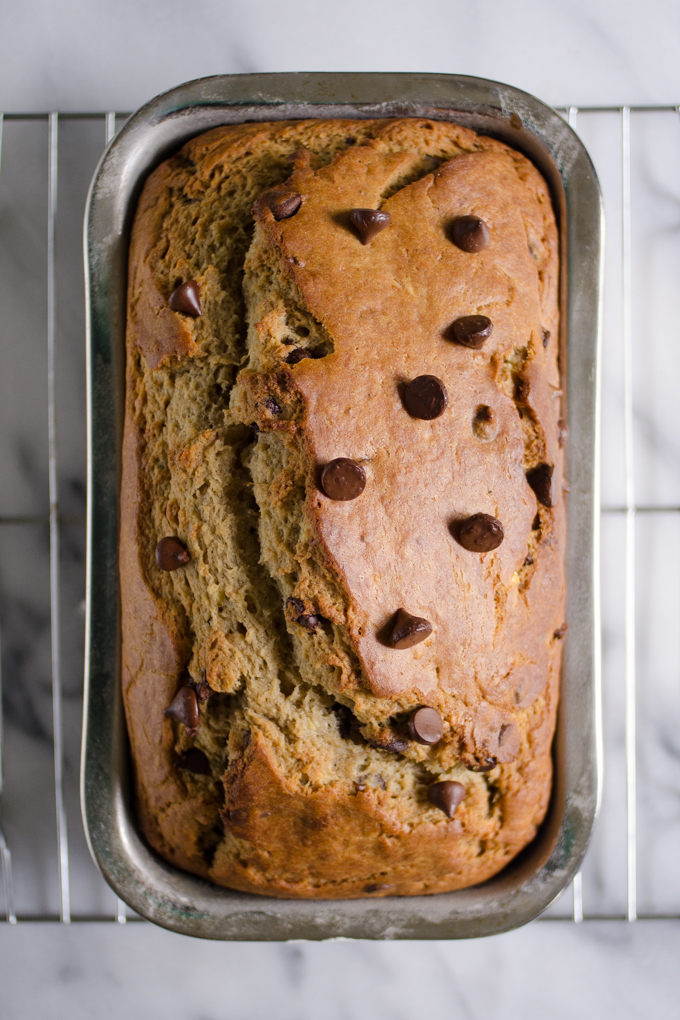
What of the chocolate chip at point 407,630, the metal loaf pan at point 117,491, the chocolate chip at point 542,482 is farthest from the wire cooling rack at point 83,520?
the chocolate chip at point 407,630

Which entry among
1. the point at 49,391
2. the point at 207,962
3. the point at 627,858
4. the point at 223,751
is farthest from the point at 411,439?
the point at 207,962

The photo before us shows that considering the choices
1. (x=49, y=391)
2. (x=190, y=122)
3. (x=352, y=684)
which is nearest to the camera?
(x=352, y=684)

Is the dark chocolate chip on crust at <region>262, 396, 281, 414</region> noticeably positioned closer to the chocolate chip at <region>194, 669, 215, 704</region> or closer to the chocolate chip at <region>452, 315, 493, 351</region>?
the chocolate chip at <region>452, 315, 493, 351</region>

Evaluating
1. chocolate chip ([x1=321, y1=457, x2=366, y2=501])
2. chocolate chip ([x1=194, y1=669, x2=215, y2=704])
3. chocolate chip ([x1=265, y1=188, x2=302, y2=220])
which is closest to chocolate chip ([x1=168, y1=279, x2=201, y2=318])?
chocolate chip ([x1=265, y1=188, x2=302, y2=220])

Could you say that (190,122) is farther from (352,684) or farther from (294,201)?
(352,684)

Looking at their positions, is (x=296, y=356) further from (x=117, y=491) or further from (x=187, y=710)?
(x=187, y=710)

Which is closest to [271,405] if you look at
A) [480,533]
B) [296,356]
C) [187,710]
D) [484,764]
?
[296,356]
